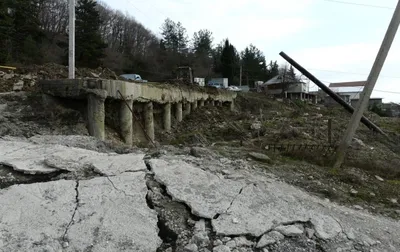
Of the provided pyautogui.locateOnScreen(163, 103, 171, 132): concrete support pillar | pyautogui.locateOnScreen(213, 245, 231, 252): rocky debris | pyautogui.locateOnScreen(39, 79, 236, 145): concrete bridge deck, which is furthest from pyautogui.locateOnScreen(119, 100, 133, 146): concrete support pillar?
pyautogui.locateOnScreen(213, 245, 231, 252): rocky debris

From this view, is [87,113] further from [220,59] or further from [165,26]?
[220,59]

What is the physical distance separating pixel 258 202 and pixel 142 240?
1.43m

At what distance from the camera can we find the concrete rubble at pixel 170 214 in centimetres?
310

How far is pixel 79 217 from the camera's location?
3367 mm

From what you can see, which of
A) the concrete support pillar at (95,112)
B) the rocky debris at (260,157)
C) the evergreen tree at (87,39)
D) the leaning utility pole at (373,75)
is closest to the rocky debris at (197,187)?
the rocky debris at (260,157)

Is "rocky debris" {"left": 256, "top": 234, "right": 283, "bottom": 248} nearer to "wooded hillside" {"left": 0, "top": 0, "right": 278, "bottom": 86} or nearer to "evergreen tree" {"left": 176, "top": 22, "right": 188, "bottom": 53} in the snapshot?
"wooded hillside" {"left": 0, "top": 0, "right": 278, "bottom": 86}

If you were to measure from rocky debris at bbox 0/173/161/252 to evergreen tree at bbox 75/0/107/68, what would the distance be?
3262 cm

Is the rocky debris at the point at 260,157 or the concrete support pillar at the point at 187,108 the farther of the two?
the concrete support pillar at the point at 187,108

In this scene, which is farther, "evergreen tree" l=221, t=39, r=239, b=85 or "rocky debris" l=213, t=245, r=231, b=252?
"evergreen tree" l=221, t=39, r=239, b=85

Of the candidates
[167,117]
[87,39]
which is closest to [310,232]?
[167,117]

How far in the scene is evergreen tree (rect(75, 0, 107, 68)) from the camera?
3412cm

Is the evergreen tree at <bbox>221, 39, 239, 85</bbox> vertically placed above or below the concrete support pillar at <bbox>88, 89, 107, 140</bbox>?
above

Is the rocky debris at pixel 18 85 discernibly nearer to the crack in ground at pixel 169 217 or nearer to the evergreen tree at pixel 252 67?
the crack in ground at pixel 169 217

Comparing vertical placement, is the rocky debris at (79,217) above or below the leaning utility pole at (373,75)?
below
